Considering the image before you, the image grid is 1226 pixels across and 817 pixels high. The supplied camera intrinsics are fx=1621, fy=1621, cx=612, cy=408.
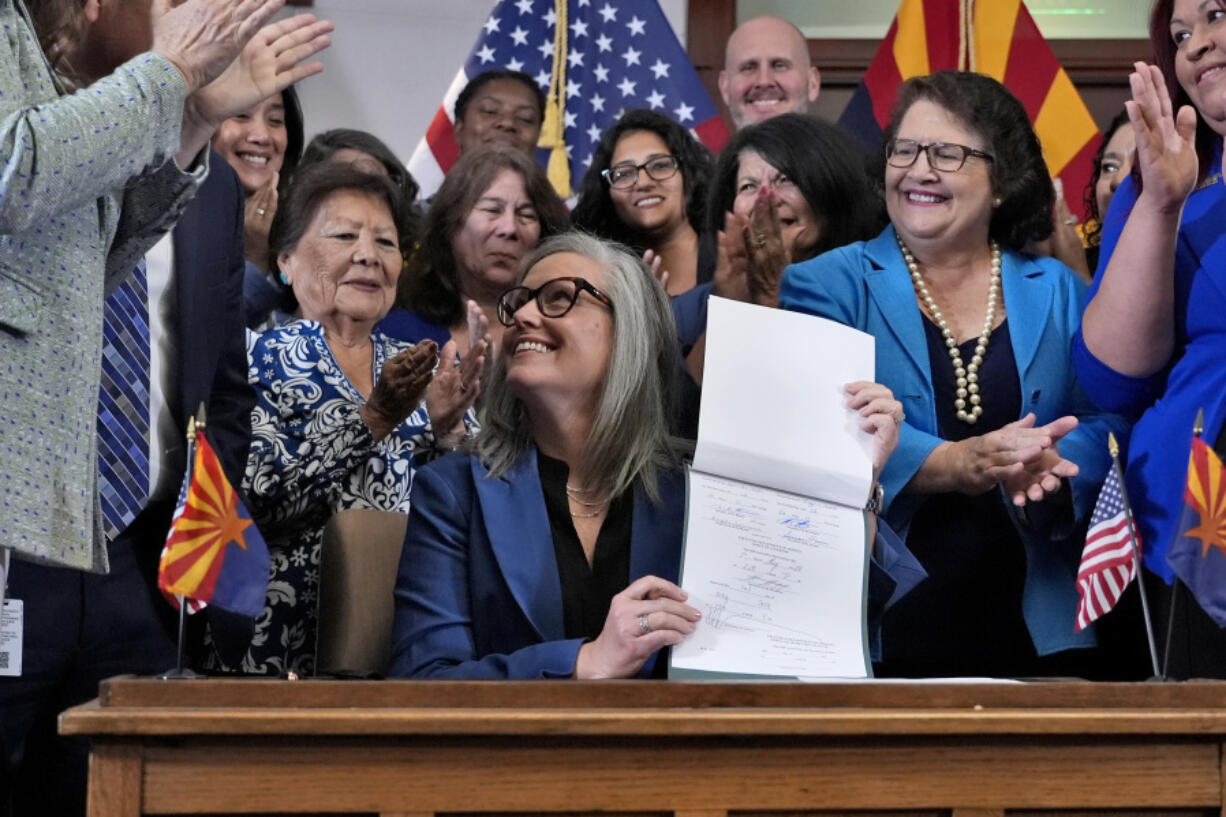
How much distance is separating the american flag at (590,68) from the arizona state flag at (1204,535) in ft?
10.4

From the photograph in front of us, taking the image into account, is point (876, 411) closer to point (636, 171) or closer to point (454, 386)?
point (454, 386)

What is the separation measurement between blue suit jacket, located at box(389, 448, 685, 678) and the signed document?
0.77 feet

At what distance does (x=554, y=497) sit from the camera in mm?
2490

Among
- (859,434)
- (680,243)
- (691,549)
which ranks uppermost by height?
(680,243)

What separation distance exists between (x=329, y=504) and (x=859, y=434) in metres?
1.15

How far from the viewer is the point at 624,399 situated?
8.29 feet

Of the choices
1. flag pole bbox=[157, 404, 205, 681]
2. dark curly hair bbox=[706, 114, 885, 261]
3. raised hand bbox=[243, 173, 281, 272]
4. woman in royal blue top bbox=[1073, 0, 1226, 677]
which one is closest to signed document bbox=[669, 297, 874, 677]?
woman in royal blue top bbox=[1073, 0, 1226, 677]

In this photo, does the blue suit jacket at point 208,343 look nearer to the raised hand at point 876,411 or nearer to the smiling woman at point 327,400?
the smiling woman at point 327,400

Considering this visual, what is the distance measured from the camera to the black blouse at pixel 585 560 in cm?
237

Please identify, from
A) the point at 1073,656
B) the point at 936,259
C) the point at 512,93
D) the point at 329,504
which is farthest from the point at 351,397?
the point at 512,93

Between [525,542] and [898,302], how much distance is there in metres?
0.83

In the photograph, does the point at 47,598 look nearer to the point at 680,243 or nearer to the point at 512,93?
the point at 680,243

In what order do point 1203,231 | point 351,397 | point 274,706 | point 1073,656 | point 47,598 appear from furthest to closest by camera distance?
1. point 351,397
2. point 1073,656
3. point 1203,231
4. point 47,598
5. point 274,706

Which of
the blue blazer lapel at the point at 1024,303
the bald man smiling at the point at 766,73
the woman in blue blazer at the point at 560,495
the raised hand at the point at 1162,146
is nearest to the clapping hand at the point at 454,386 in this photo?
the woman in blue blazer at the point at 560,495
